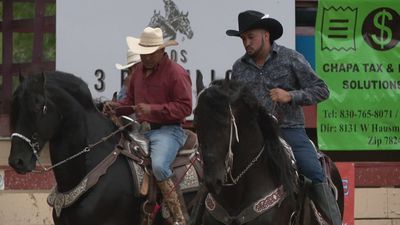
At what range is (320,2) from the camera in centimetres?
1141

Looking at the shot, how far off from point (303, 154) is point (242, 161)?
783 mm

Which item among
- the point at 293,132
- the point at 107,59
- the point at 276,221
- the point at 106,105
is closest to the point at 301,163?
the point at 293,132

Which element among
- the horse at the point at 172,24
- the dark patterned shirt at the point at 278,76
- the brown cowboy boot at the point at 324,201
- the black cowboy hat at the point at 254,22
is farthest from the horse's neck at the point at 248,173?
the horse at the point at 172,24

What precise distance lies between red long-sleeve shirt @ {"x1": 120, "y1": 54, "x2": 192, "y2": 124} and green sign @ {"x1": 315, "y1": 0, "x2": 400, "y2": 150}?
13.3ft

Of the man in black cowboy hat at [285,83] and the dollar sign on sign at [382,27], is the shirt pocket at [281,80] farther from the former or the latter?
the dollar sign on sign at [382,27]

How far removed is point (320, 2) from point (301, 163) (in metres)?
5.08

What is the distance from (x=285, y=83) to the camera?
6520 mm

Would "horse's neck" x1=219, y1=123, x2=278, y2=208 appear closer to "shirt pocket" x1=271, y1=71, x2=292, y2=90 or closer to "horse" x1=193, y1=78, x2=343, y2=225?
"horse" x1=193, y1=78, x2=343, y2=225

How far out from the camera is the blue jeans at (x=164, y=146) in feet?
24.7

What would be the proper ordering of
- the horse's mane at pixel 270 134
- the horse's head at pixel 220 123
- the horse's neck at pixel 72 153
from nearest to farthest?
the horse's head at pixel 220 123 < the horse's mane at pixel 270 134 < the horse's neck at pixel 72 153

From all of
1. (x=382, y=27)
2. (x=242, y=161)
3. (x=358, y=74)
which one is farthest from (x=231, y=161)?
(x=382, y=27)

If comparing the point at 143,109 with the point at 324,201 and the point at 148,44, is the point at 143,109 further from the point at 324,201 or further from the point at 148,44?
the point at 324,201

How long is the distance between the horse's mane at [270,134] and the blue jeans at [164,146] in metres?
1.47

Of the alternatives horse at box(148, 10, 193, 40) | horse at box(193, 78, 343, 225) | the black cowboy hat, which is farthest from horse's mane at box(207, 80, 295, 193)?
horse at box(148, 10, 193, 40)
